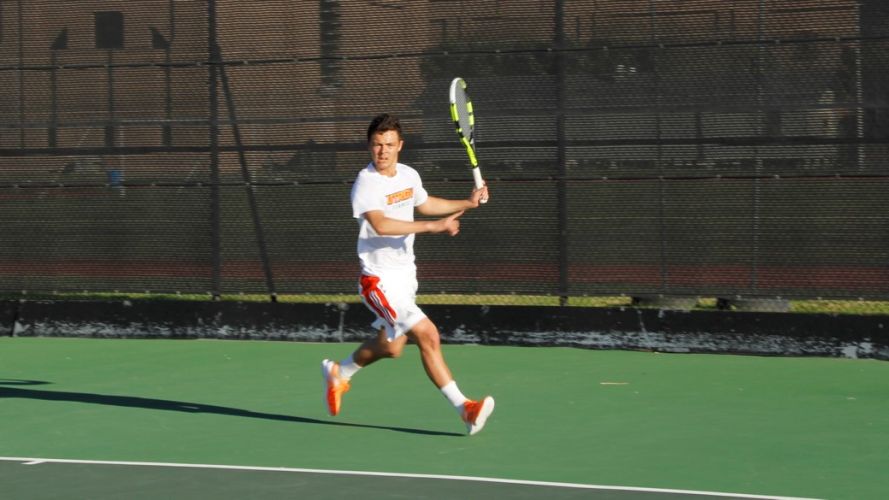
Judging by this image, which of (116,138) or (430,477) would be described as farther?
(116,138)

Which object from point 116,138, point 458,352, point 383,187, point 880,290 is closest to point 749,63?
point 880,290

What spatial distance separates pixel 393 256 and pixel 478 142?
4026 millimetres

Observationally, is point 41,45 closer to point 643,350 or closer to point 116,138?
point 116,138

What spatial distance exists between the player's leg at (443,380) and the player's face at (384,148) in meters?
0.89

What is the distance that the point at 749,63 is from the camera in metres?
12.1

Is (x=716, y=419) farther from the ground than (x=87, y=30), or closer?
closer

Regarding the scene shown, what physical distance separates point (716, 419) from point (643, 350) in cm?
332

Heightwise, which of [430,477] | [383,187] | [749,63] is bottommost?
[430,477]

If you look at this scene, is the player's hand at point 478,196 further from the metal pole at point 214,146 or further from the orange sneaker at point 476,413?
the metal pole at point 214,146

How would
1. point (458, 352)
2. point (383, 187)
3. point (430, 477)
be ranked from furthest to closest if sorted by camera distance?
point (458, 352), point (383, 187), point (430, 477)

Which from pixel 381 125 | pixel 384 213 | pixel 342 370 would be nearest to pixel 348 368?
pixel 342 370

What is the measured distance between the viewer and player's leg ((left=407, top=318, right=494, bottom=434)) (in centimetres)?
856

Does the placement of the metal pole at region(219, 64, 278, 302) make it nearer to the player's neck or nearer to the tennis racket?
the tennis racket

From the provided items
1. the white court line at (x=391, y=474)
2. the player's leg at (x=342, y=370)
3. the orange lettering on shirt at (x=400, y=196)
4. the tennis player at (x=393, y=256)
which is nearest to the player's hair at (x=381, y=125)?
the tennis player at (x=393, y=256)
